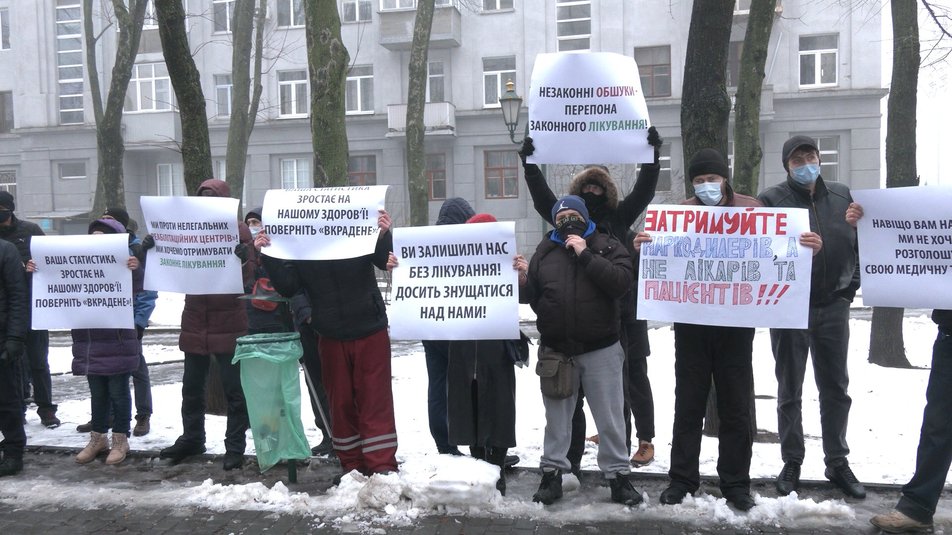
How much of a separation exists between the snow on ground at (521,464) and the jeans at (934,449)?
0.37 metres

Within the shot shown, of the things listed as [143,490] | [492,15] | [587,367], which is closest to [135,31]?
[143,490]

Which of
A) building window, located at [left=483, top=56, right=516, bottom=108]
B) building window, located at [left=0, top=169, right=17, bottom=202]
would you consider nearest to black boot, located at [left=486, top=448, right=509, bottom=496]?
building window, located at [left=483, top=56, right=516, bottom=108]

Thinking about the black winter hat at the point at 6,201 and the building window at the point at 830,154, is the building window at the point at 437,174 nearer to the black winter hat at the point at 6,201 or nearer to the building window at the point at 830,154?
the building window at the point at 830,154

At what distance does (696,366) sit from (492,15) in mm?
30944

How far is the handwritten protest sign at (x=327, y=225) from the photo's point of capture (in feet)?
18.4

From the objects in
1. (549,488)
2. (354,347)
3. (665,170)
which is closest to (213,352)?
(354,347)

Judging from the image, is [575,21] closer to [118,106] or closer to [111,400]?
[118,106]

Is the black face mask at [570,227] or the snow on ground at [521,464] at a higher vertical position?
the black face mask at [570,227]

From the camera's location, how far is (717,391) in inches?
204

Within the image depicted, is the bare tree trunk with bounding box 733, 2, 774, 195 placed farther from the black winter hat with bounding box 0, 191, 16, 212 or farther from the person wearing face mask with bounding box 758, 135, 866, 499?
the black winter hat with bounding box 0, 191, 16, 212

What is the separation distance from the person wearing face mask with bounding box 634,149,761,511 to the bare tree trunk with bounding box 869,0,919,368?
254 inches

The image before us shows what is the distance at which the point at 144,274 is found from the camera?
6.59 metres

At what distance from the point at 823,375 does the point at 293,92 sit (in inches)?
1323

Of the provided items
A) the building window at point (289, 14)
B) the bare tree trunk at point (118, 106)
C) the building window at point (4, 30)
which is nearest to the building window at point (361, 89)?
the building window at point (289, 14)
